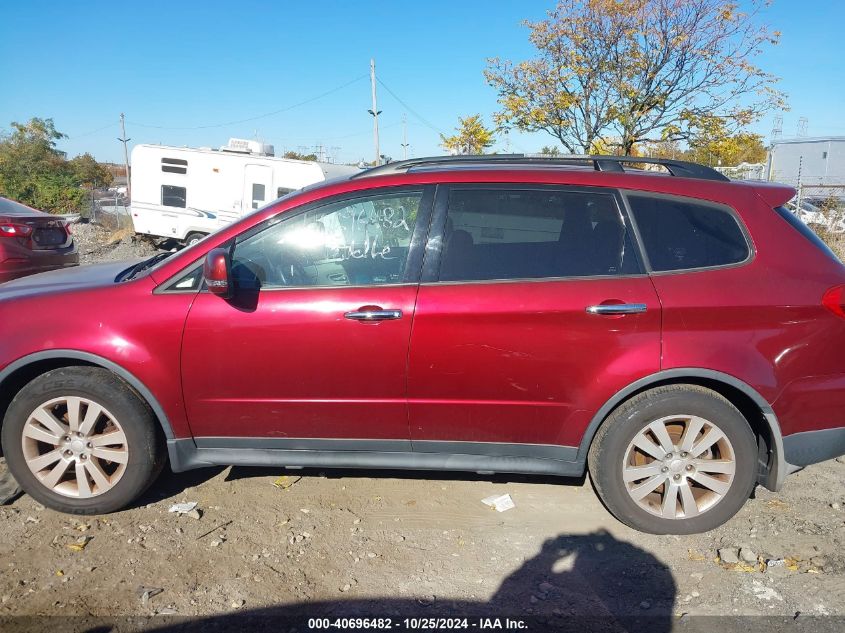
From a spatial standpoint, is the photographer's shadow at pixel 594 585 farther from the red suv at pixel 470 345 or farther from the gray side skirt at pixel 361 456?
the gray side skirt at pixel 361 456

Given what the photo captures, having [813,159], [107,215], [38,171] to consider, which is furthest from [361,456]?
[38,171]

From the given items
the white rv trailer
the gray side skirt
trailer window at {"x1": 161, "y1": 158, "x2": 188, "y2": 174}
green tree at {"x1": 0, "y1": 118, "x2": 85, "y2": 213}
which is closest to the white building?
the white rv trailer

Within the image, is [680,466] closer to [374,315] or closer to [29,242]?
[374,315]

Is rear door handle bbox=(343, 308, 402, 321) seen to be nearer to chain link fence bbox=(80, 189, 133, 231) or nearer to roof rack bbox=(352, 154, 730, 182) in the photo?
roof rack bbox=(352, 154, 730, 182)

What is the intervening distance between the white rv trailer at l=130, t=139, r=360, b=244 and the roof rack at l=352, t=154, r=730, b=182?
1208cm

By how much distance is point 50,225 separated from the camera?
25.7ft

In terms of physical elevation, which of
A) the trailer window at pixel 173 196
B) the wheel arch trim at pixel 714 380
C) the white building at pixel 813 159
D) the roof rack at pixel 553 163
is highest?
the white building at pixel 813 159

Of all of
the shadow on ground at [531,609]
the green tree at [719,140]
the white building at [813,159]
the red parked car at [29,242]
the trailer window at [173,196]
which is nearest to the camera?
the shadow on ground at [531,609]

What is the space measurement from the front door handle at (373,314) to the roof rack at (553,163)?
77 centimetres

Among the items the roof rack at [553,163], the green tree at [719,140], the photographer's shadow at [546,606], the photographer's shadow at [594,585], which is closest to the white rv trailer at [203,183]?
the green tree at [719,140]

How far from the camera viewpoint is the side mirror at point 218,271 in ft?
9.52

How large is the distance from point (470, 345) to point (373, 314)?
50 cm

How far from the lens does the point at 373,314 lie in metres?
2.99

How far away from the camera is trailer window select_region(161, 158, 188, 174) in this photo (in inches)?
613
